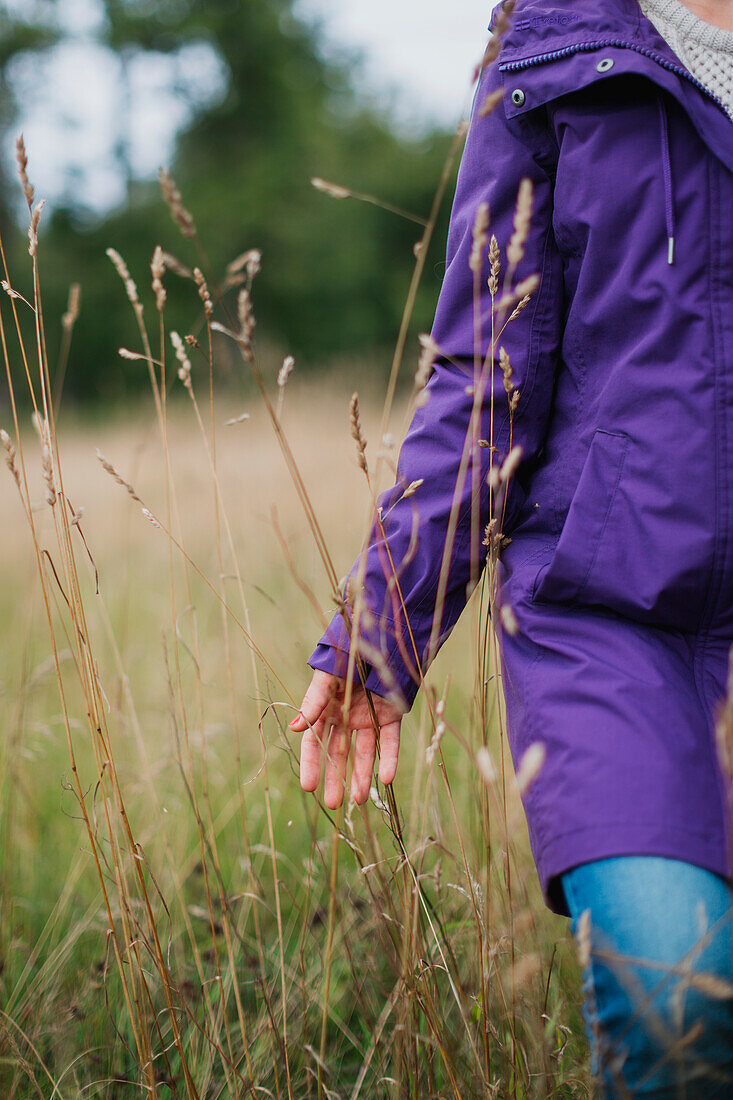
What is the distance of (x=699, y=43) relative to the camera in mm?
1103

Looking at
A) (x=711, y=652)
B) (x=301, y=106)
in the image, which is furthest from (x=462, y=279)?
(x=301, y=106)

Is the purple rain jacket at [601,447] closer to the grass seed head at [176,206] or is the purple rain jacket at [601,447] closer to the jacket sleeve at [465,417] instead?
the jacket sleeve at [465,417]

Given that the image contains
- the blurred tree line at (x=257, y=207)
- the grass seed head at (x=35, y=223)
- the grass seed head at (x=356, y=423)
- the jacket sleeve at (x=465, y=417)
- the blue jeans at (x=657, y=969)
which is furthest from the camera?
the blurred tree line at (x=257, y=207)

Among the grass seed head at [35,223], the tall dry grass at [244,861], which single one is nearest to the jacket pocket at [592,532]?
the tall dry grass at [244,861]

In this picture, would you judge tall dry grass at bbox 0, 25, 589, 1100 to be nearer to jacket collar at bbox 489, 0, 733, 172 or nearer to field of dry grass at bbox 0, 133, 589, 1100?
field of dry grass at bbox 0, 133, 589, 1100

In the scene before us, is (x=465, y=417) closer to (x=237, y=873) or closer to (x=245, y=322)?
(x=245, y=322)

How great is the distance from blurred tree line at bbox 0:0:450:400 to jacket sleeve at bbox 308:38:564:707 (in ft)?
52.7

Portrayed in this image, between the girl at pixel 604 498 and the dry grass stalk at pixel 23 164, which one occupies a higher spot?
the dry grass stalk at pixel 23 164

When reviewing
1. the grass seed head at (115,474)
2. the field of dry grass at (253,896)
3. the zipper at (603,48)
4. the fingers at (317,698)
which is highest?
the zipper at (603,48)

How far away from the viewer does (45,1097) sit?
1395 mm

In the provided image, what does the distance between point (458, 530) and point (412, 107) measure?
21.8 metres

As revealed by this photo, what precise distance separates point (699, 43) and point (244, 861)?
1.77 metres

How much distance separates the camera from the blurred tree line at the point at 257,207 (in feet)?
56.6

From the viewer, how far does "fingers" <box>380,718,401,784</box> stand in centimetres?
114
